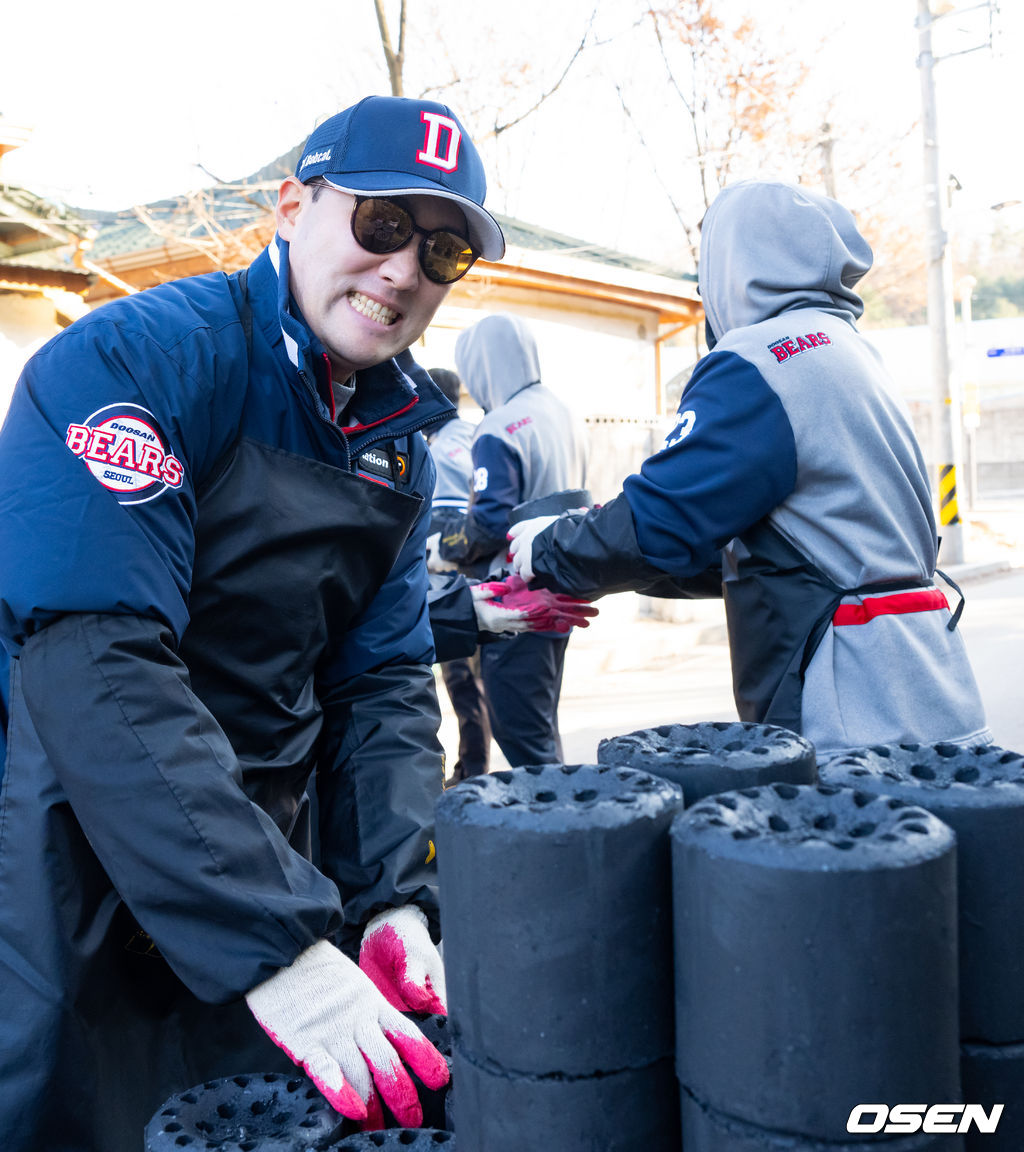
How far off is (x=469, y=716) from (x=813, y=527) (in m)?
3.68

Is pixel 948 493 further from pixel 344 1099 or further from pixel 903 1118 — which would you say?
pixel 903 1118

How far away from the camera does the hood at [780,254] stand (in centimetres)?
259

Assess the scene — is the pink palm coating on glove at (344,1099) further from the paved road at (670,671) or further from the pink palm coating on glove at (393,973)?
the paved road at (670,671)

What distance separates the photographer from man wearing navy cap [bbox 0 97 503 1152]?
137 centimetres

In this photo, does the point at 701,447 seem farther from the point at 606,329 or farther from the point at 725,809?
the point at 606,329

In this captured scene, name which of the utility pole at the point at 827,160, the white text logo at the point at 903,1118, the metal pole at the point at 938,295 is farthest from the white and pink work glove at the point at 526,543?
the utility pole at the point at 827,160

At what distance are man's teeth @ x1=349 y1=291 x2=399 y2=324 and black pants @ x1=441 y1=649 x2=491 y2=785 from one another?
4.00m

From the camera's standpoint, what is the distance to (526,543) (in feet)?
9.77

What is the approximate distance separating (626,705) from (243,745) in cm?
680

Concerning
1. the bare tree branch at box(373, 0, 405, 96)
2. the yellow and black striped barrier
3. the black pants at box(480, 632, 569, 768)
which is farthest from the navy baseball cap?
the yellow and black striped barrier

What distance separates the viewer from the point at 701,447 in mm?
2400

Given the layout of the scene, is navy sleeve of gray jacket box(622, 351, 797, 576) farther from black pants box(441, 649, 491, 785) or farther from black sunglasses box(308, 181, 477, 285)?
black pants box(441, 649, 491, 785)

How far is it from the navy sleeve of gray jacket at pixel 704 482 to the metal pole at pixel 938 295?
14.2 metres

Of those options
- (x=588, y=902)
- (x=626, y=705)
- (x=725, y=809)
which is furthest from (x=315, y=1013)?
(x=626, y=705)
